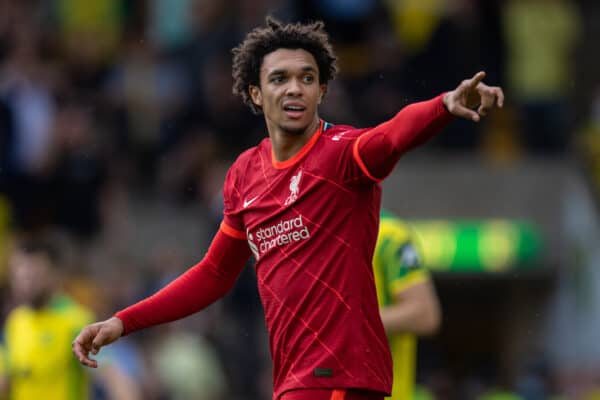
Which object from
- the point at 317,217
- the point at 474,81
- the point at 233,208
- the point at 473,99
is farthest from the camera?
the point at 233,208

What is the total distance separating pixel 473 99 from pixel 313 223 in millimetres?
925

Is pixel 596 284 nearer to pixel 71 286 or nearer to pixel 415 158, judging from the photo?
pixel 415 158

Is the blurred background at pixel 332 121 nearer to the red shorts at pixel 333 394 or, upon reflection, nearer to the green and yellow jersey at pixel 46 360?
the green and yellow jersey at pixel 46 360

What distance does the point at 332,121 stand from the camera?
1495 centimetres

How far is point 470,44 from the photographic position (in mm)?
16672

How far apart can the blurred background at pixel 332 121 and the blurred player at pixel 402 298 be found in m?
5.97

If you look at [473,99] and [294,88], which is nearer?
[473,99]

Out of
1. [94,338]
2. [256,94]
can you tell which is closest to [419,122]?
[256,94]

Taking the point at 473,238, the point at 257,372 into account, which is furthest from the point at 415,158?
the point at 257,372

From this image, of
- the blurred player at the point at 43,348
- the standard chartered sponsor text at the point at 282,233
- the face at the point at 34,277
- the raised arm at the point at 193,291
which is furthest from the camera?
the blurred player at the point at 43,348

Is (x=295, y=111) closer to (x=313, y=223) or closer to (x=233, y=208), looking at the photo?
(x=313, y=223)

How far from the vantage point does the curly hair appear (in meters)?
6.81

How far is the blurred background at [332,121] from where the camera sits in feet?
50.4

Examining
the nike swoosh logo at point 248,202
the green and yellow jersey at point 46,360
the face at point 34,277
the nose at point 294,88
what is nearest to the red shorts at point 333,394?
the nike swoosh logo at point 248,202
